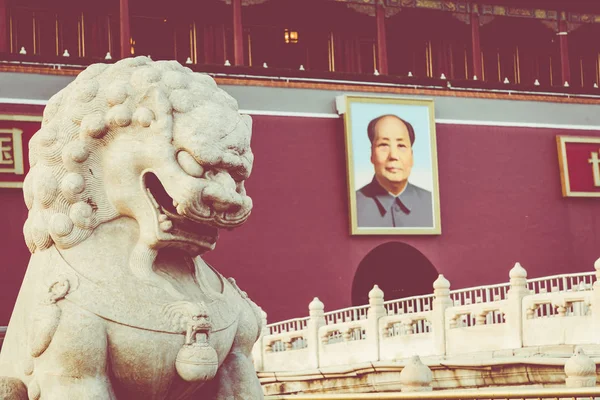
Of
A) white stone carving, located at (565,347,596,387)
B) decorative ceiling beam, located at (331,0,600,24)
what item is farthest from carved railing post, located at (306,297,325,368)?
white stone carving, located at (565,347,596,387)

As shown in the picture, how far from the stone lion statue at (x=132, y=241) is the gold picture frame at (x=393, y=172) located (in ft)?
49.1

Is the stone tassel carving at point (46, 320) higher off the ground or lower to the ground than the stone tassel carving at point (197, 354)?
higher

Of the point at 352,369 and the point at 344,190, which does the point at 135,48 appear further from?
the point at 352,369

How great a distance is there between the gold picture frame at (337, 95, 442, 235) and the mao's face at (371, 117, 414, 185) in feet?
0.05

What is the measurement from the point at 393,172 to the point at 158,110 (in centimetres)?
1535

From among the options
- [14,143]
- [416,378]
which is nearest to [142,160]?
[416,378]

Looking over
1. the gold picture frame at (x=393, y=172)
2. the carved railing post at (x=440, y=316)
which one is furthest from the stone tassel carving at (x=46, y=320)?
the gold picture frame at (x=393, y=172)

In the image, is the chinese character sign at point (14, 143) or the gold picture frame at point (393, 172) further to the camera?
the gold picture frame at point (393, 172)

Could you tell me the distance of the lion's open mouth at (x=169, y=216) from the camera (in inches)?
159

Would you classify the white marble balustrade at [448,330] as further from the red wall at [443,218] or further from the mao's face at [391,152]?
the mao's face at [391,152]

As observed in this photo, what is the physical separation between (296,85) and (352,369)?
6.26 meters

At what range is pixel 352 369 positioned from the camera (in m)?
13.8

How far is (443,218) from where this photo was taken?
64.6 ft

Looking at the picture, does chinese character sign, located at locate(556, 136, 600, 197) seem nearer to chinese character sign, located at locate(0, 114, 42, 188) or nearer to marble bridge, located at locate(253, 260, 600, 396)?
marble bridge, located at locate(253, 260, 600, 396)
